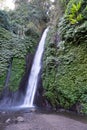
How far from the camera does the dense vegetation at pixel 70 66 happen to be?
7168mm

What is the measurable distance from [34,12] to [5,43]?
556 centimetres

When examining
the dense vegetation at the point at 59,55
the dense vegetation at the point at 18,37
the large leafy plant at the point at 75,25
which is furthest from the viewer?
the dense vegetation at the point at 18,37

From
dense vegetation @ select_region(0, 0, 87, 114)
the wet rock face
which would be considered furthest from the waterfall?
dense vegetation @ select_region(0, 0, 87, 114)

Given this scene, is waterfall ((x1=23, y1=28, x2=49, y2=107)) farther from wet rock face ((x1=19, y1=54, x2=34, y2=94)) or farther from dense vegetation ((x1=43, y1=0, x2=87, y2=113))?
dense vegetation ((x1=43, y1=0, x2=87, y2=113))

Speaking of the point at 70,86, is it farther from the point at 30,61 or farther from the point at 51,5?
the point at 51,5

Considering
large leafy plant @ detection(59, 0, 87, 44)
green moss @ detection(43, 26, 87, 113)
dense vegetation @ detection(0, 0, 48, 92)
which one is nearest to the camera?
green moss @ detection(43, 26, 87, 113)

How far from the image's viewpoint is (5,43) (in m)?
10.9

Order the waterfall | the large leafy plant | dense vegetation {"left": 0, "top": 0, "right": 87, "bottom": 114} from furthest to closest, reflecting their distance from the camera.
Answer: the waterfall < the large leafy plant < dense vegetation {"left": 0, "top": 0, "right": 87, "bottom": 114}

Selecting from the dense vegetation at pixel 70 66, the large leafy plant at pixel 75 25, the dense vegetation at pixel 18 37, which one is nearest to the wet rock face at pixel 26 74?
the dense vegetation at pixel 18 37

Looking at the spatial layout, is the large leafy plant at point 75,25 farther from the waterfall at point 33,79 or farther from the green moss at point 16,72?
the green moss at point 16,72

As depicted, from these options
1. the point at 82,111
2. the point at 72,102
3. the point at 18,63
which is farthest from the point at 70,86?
the point at 18,63

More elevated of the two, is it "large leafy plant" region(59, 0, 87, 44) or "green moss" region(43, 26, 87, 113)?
"large leafy plant" region(59, 0, 87, 44)

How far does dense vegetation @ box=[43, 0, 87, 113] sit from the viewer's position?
7168 mm

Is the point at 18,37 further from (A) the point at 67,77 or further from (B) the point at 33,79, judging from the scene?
(A) the point at 67,77
